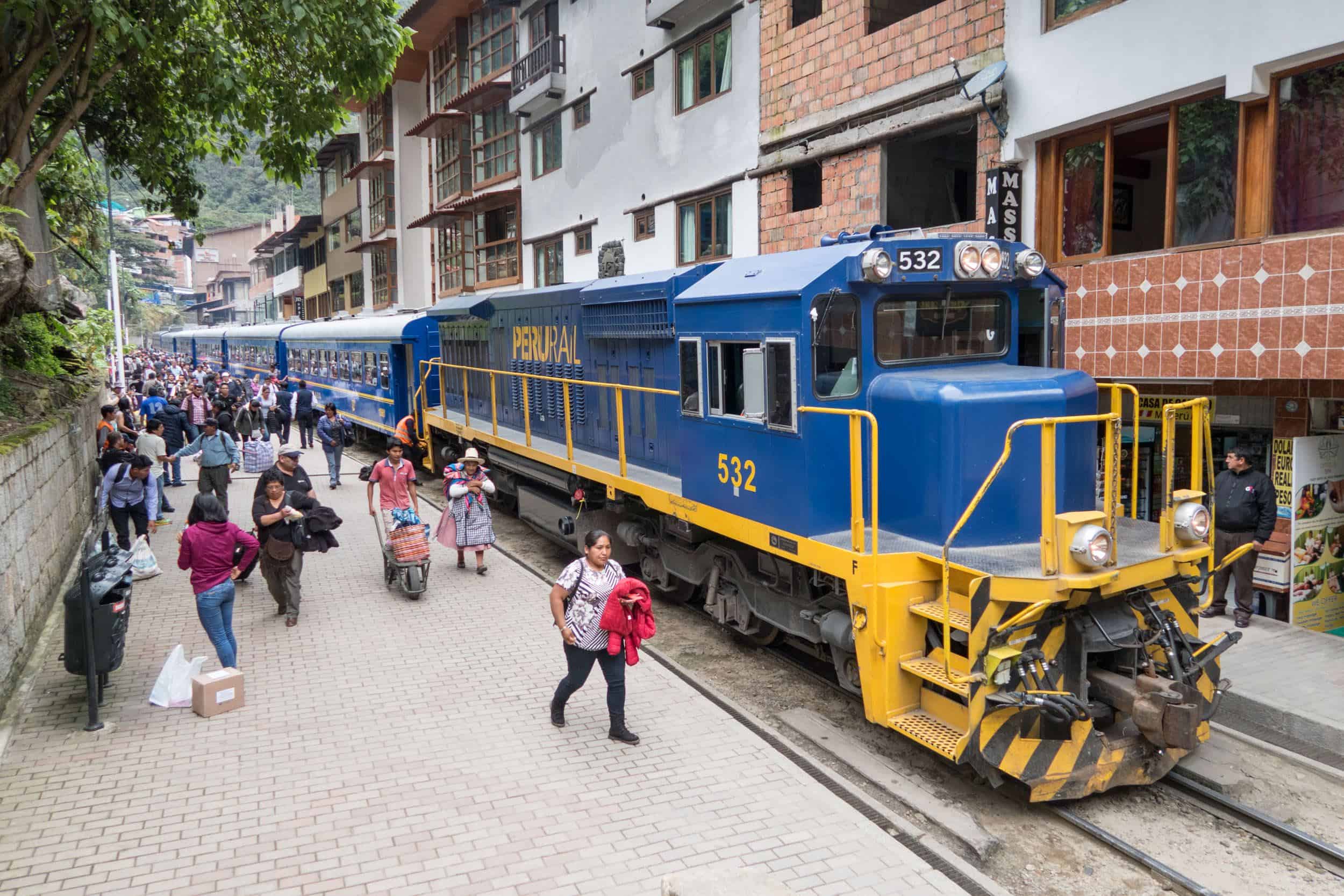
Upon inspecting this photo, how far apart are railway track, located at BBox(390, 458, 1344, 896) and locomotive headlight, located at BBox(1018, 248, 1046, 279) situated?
376 cm

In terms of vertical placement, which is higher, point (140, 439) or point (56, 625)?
point (140, 439)

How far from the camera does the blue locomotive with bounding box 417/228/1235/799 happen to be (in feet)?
18.2

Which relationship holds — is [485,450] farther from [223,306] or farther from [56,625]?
[223,306]

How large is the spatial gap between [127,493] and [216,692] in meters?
5.57

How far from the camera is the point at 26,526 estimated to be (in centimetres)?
823

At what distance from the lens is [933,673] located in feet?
19.0

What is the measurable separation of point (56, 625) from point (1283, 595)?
12542 millimetres

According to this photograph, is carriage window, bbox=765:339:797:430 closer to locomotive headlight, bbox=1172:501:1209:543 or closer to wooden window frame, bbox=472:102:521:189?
locomotive headlight, bbox=1172:501:1209:543

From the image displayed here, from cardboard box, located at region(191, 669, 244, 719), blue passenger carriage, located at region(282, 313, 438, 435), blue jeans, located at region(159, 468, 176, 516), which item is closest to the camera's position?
cardboard box, located at region(191, 669, 244, 719)

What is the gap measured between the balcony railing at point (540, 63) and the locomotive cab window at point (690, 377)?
57.6 ft

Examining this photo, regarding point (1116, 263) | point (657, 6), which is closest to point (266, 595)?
point (1116, 263)

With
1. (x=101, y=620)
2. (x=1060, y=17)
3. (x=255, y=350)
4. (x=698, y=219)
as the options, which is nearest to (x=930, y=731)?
(x=101, y=620)

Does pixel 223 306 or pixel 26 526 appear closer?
pixel 26 526

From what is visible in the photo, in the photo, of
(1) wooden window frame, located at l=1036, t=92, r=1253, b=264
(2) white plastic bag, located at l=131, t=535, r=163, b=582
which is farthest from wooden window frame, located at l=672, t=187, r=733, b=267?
(2) white plastic bag, located at l=131, t=535, r=163, b=582
